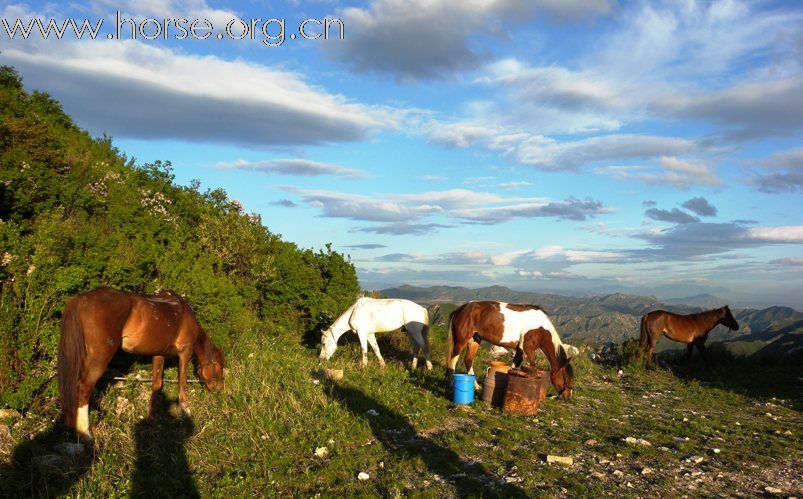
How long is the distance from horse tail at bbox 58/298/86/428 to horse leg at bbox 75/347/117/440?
0.20 ft

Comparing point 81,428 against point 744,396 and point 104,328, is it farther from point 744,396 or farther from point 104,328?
point 744,396

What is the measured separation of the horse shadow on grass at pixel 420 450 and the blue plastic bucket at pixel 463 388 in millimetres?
1366

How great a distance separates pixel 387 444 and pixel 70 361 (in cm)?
456

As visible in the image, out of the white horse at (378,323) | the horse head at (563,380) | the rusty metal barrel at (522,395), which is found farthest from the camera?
the white horse at (378,323)

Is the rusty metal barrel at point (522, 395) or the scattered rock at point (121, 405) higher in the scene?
the scattered rock at point (121, 405)

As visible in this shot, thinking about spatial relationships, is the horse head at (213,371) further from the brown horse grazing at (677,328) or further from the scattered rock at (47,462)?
the brown horse grazing at (677,328)

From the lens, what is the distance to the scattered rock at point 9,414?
6873 millimetres

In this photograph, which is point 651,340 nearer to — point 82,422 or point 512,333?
point 512,333

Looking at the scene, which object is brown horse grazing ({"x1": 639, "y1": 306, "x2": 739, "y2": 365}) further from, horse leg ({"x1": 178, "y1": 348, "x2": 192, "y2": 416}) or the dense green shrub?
horse leg ({"x1": 178, "y1": 348, "x2": 192, "y2": 416})

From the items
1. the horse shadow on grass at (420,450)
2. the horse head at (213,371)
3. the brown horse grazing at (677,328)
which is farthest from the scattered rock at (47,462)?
the brown horse grazing at (677,328)

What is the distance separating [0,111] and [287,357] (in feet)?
50.5

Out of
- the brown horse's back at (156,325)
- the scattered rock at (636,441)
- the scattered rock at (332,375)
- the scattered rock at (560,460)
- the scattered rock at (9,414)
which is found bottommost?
the scattered rock at (636,441)

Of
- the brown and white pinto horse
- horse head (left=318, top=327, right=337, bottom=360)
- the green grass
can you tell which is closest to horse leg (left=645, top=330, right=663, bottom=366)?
the green grass

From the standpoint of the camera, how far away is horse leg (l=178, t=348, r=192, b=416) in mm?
7930
